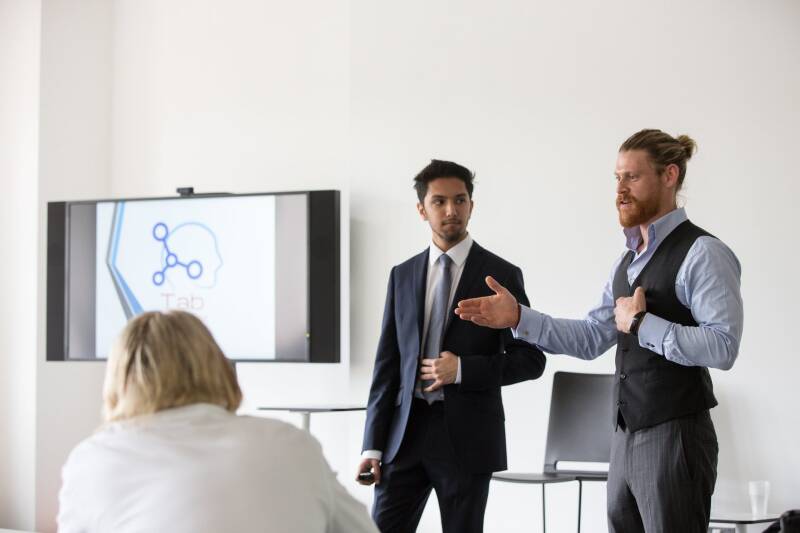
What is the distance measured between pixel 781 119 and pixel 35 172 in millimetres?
4167

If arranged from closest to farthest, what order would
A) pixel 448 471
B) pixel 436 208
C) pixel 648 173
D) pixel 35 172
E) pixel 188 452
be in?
pixel 188 452 → pixel 648 173 → pixel 448 471 → pixel 436 208 → pixel 35 172

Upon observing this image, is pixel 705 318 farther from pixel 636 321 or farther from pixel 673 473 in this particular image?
pixel 673 473

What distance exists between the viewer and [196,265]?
18.5 ft

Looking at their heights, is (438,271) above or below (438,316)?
above

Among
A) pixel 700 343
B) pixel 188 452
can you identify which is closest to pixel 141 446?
pixel 188 452

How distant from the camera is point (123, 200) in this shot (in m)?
5.78

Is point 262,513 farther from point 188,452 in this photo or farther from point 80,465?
point 80,465

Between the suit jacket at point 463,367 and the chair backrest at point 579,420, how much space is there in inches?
63.7

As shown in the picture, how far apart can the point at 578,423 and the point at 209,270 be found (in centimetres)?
217

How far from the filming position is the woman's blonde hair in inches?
62.6

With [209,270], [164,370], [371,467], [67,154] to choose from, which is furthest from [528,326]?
[67,154]

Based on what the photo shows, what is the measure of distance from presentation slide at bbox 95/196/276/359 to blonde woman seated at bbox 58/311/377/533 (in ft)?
12.7

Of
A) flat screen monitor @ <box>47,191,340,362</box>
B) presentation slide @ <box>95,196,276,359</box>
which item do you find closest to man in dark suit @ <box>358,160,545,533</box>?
flat screen monitor @ <box>47,191,340,362</box>

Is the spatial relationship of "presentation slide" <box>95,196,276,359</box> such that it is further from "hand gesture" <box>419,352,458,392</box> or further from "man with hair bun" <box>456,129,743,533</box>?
"man with hair bun" <box>456,129,743,533</box>
